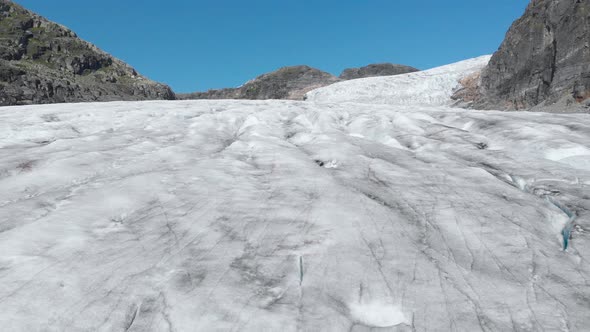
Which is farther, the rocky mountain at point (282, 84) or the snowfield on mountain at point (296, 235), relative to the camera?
the rocky mountain at point (282, 84)

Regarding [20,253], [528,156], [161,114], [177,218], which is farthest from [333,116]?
[20,253]

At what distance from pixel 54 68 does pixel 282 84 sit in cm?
4805

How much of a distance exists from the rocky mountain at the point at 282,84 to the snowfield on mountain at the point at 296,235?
53.7 metres

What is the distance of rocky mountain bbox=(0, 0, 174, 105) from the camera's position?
6481 cm

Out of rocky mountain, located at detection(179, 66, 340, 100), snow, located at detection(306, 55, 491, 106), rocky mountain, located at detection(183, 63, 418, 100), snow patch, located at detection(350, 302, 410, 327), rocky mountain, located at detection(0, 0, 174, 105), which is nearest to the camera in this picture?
snow patch, located at detection(350, 302, 410, 327)

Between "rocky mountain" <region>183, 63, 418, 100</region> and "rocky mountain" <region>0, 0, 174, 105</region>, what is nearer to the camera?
"rocky mountain" <region>183, 63, 418, 100</region>

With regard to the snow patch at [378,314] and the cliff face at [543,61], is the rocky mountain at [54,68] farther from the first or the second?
the snow patch at [378,314]

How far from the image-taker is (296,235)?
4.39m

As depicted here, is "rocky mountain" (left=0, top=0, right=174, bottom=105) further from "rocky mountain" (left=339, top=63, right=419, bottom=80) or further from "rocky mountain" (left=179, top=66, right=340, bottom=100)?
"rocky mountain" (left=339, top=63, right=419, bottom=80)

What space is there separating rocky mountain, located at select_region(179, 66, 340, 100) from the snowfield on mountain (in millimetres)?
53675

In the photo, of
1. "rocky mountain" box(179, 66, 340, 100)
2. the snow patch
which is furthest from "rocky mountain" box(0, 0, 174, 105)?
the snow patch

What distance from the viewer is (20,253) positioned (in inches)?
149

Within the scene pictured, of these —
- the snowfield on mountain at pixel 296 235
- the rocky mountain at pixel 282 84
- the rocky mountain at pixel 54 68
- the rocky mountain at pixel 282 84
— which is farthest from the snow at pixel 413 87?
the rocky mountain at pixel 54 68

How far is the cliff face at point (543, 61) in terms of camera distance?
23516 millimetres
